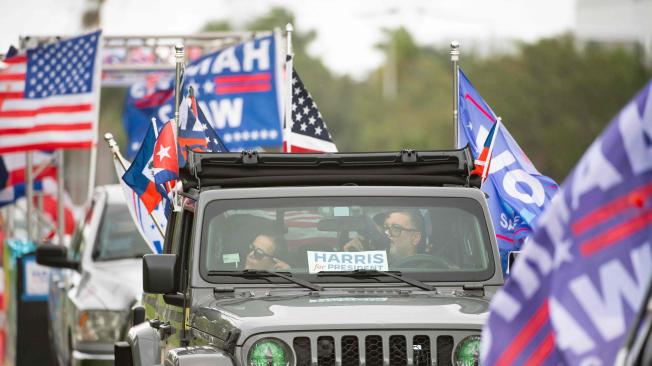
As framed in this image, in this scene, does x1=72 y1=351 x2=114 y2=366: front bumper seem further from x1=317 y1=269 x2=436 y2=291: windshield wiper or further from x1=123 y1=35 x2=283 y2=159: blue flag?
x1=123 y1=35 x2=283 y2=159: blue flag

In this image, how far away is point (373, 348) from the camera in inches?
282

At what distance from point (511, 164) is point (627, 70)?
56005 millimetres

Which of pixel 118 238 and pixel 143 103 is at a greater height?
pixel 143 103

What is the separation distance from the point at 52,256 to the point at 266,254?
5392 millimetres

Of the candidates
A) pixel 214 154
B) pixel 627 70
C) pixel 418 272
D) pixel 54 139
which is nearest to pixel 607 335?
pixel 418 272

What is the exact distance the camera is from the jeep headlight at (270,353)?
709 centimetres

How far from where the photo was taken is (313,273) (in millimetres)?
7980

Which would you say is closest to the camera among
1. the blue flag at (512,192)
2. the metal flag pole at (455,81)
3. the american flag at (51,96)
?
the blue flag at (512,192)

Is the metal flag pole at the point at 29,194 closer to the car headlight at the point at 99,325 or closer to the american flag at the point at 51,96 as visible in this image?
the american flag at the point at 51,96

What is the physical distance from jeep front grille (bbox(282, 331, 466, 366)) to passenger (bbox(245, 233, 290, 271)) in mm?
973

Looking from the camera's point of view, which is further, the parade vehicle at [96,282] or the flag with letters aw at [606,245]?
the parade vehicle at [96,282]

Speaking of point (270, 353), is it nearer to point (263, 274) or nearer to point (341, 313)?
point (341, 313)

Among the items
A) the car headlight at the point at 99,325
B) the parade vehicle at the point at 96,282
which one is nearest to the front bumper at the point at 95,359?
the parade vehicle at the point at 96,282

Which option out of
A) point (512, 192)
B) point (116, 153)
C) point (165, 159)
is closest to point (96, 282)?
point (116, 153)
